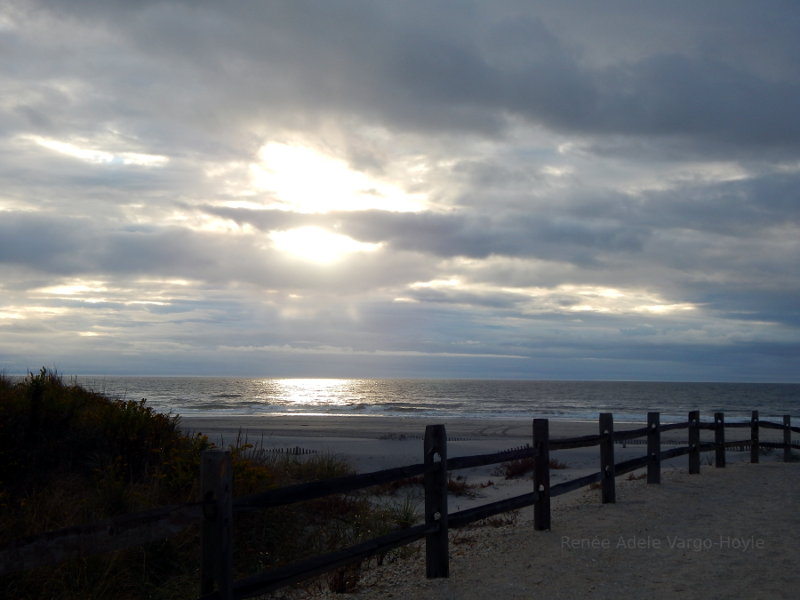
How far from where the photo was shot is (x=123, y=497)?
755 centimetres

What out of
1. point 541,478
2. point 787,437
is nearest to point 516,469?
point 541,478

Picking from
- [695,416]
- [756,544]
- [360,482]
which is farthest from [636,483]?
[360,482]

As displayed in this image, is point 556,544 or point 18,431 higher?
point 18,431

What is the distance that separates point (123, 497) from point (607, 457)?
665 centimetres

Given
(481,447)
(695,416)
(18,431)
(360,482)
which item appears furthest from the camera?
(481,447)

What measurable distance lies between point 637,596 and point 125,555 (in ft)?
14.8

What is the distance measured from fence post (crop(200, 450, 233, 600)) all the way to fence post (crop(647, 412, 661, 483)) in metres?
9.26

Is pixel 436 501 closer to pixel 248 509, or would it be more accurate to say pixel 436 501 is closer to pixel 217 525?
pixel 248 509

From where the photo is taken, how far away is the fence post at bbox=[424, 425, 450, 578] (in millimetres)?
6707

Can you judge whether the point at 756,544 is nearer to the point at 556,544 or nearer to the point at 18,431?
the point at 556,544

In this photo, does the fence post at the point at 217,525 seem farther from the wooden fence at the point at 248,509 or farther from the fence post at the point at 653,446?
the fence post at the point at 653,446

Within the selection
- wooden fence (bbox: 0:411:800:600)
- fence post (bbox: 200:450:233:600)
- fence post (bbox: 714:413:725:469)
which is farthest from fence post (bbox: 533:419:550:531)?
fence post (bbox: 714:413:725:469)

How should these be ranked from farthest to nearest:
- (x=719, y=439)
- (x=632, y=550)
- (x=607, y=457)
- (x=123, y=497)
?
(x=719, y=439), (x=607, y=457), (x=632, y=550), (x=123, y=497)

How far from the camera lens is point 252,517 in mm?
7855
